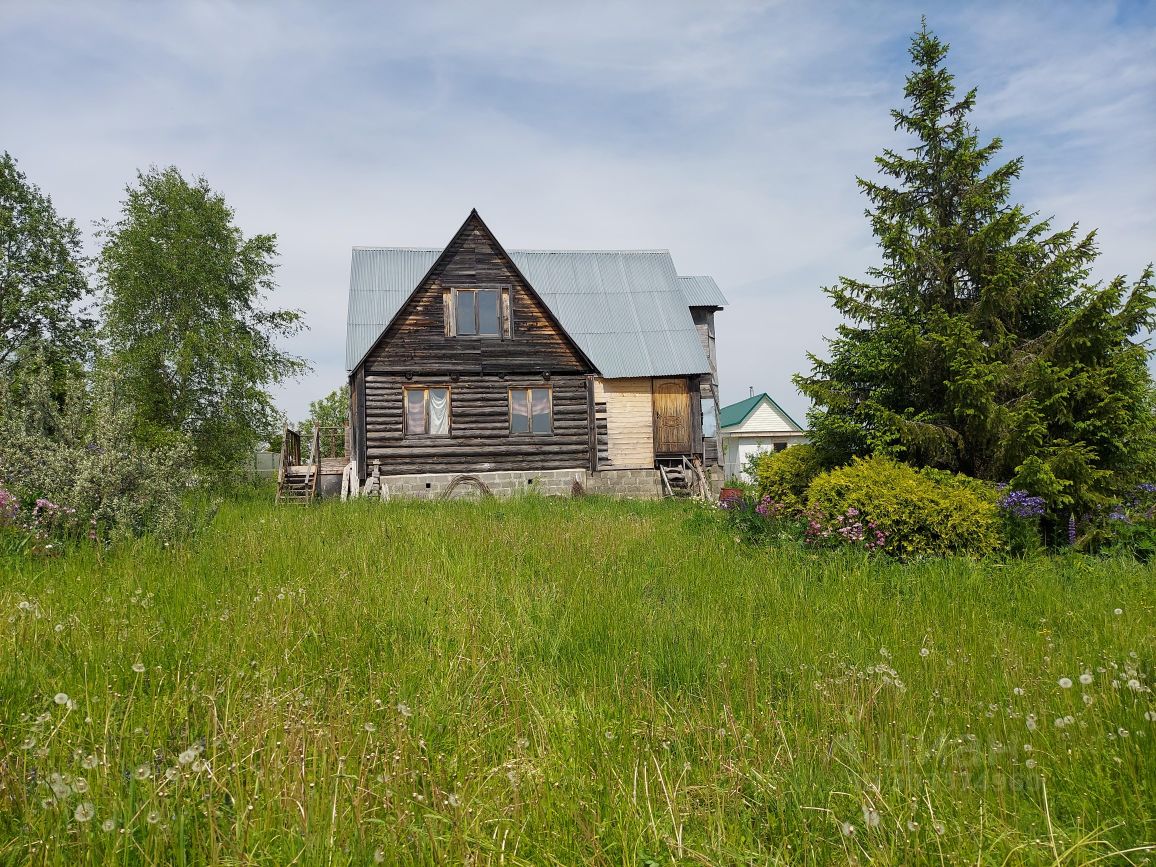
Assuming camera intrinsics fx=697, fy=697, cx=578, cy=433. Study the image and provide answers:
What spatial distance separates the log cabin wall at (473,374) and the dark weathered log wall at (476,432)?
0.10 ft

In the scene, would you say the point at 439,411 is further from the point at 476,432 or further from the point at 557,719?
the point at 557,719

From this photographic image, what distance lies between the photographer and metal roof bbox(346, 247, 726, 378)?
24.6m

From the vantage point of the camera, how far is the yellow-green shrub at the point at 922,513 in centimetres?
909

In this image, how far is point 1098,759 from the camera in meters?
2.92

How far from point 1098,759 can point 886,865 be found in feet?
4.36

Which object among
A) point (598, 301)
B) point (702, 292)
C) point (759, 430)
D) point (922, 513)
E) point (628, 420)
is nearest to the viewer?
point (922, 513)

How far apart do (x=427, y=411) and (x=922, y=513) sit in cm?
1599

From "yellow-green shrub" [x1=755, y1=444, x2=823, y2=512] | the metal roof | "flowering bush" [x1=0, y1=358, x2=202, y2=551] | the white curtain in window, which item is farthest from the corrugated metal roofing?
"flowering bush" [x1=0, y1=358, x2=202, y2=551]

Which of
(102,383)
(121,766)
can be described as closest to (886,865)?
(121,766)

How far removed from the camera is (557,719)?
356 centimetres

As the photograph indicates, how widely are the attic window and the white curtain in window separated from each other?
78.7 inches

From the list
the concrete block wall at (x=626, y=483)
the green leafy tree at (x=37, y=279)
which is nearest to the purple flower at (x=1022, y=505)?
the concrete block wall at (x=626, y=483)

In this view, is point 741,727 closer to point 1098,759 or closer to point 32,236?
point 1098,759

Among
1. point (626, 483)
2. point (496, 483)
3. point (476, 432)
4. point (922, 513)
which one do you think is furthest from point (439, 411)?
point (922, 513)
